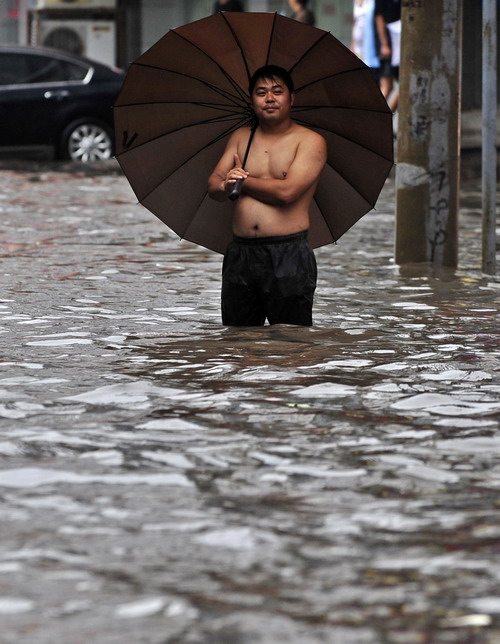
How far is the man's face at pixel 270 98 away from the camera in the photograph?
8016mm

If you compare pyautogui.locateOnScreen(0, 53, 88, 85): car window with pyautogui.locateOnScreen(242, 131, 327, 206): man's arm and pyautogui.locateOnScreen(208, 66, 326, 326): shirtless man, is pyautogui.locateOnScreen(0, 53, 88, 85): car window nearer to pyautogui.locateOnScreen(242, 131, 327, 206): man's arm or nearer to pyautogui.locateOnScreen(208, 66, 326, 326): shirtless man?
pyautogui.locateOnScreen(208, 66, 326, 326): shirtless man

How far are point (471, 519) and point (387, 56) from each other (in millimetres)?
18769

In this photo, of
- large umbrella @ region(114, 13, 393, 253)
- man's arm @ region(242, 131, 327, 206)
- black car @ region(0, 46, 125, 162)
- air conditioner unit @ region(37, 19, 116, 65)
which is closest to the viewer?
man's arm @ region(242, 131, 327, 206)

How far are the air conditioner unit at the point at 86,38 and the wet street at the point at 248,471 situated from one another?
2933cm

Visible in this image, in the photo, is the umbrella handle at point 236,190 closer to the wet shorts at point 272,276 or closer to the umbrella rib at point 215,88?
the wet shorts at point 272,276

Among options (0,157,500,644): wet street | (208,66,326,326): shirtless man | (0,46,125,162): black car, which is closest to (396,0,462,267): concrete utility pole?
(0,157,500,644): wet street

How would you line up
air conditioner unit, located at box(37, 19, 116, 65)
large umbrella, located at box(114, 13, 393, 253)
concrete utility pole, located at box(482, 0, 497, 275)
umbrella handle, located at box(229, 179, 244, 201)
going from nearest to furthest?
umbrella handle, located at box(229, 179, 244, 201)
large umbrella, located at box(114, 13, 393, 253)
concrete utility pole, located at box(482, 0, 497, 275)
air conditioner unit, located at box(37, 19, 116, 65)

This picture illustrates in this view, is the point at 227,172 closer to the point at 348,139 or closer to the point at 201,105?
the point at 201,105

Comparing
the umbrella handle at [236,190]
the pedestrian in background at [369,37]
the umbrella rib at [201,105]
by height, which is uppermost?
the pedestrian in background at [369,37]

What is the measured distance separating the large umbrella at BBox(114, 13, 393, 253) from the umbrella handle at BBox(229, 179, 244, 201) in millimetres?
599

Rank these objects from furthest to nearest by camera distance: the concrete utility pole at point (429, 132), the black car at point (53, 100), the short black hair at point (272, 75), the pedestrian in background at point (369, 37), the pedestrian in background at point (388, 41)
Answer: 1. the black car at point (53, 100)
2. the pedestrian in background at point (369, 37)
3. the pedestrian in background at point (388, 41)
4. the concrete utility pole at point (429, 132)
5. the short black hair at point (272, 75)

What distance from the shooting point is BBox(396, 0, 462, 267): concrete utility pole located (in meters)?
11.4

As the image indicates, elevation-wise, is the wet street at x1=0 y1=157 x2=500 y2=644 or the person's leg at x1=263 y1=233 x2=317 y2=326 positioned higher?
the person's leg at x1=263 y1=233 x2=317 y2=326

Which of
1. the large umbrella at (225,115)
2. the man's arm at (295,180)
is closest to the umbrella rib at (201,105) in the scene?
the large umbrella at (225,115)
